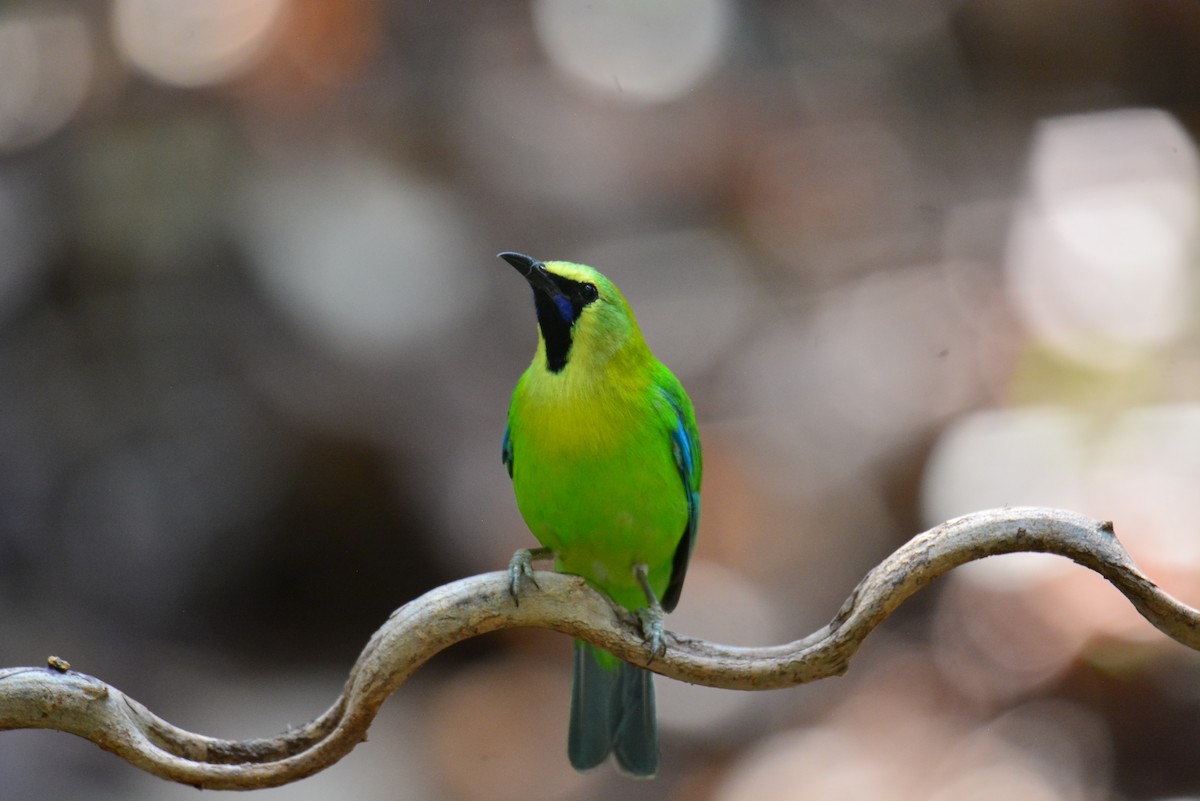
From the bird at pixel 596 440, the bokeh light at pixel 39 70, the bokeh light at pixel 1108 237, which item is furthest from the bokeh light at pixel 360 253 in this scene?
the bokeh light at pixel 1108 237

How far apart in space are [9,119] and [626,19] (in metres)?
2.95

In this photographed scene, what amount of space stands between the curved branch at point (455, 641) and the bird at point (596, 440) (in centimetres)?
36

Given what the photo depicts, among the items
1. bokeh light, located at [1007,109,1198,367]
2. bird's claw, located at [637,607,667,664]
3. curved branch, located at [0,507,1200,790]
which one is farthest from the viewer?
bokeh light, located at [1007,109,1198,367]

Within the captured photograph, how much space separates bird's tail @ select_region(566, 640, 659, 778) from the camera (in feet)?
10.4

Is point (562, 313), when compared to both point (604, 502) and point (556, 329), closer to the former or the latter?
point (556, 329)

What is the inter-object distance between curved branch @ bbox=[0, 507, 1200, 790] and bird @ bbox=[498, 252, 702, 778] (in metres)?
0.36

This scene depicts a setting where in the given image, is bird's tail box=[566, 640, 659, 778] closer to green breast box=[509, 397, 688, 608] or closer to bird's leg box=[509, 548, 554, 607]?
green breast box=[509, 397, 688, 608]

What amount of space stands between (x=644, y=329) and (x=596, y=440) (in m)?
2.80

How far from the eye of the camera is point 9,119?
529 centimetres

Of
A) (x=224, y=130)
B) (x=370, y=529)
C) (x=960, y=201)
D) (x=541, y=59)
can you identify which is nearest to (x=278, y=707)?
(x=370, y=529)

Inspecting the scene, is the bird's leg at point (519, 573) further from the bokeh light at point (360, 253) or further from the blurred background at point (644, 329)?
the bokeh light at point (360, 253)

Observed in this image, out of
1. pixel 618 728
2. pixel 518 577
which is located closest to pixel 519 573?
pixel 518 577

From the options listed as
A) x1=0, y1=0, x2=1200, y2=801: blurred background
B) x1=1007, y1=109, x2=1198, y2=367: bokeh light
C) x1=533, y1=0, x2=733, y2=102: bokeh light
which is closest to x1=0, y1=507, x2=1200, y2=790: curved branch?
x1=0, y1=0, x2=1200, y2=801: blurred background

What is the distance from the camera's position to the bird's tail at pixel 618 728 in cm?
318
